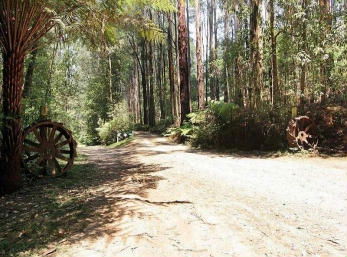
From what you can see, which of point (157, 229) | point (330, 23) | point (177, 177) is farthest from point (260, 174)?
point (330, 23)

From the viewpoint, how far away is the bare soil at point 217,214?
3877 millimetres

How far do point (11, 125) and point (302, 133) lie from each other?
8.57 meters

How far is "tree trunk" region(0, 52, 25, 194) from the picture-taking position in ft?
21.6

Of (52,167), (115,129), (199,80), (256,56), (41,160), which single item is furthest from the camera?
(115,129)

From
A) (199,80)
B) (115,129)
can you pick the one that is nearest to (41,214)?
(199,80)

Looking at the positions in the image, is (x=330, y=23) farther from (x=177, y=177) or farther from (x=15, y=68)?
(x=15, y=68)

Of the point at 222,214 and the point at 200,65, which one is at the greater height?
the point at 200,65

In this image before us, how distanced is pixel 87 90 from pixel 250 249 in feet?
101

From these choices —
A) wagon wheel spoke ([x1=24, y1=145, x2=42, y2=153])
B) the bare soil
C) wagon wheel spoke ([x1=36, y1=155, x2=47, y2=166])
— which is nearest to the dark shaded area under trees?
wagon wheel spoke ([x1=24, y1=145, x2=42, y2=153])

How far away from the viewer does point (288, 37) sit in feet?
47.7

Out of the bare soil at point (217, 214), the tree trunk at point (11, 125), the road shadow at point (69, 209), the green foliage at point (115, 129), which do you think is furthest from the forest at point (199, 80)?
the green foliage at point (115, 129)

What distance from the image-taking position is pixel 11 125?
6.71 m

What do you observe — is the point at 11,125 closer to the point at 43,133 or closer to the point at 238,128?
the point at 43,133

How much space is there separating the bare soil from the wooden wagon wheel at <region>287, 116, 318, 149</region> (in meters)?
2.34
